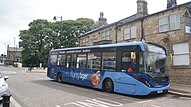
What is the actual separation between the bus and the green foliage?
40.4m

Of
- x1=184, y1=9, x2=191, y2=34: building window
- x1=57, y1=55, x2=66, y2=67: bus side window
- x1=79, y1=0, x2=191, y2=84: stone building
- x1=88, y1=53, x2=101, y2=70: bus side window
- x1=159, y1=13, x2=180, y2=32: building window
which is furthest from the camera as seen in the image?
x1=159, y1=13, x2=180, y2=32: building window

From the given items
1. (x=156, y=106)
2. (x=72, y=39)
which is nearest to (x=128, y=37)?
(x=156, y=106)

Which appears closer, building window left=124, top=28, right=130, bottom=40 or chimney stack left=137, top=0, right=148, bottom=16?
building window left=124, top=28, right=130, bottom=40

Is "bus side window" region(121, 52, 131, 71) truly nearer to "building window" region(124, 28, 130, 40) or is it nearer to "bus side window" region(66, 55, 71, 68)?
"bus side window" region(66, 55, 71, 68)

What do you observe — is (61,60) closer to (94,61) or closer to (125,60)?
(94,61)

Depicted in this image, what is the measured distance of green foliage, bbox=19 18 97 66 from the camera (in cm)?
5628

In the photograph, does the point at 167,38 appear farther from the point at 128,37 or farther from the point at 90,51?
the point at 90,51

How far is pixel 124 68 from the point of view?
11781mm

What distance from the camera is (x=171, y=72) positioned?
18062mm

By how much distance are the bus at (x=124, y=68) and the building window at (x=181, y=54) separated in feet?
17.2

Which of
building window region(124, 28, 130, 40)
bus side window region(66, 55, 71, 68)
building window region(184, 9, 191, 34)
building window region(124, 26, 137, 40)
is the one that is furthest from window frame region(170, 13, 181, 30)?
bus side window region(66, 55, 71, 68)

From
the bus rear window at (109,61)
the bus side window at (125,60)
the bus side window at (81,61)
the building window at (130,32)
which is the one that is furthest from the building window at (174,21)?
the bus side window at (81,61)

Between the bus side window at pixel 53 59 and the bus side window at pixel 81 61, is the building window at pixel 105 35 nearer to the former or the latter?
the bus side window at pixel 53 59

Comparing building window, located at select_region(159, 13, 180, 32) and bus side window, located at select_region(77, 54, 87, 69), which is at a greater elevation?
building window, located at select_region(159, 13, 180, 32)
